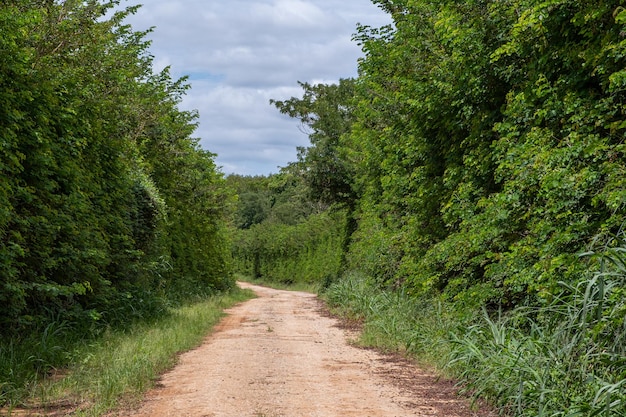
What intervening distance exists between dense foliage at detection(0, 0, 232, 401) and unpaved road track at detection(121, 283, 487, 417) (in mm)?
2007

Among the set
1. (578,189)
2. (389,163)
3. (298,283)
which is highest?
(389,163)

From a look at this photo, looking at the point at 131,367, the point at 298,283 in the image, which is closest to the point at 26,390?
the point at 131,367

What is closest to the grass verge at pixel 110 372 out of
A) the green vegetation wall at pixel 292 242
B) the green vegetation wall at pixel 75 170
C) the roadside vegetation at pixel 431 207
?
the roadside vegetation at pixel 431 207

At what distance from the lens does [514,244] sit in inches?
302

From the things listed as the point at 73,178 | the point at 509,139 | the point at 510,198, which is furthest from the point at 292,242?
the point at 510,198

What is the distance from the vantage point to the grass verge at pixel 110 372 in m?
6.54

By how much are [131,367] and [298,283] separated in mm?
35037

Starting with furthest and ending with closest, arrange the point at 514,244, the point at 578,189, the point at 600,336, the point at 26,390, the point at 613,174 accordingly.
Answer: the point at 514,244 < the point at 26,390 < the point at 578,189 < the point at 613,174 < the point at 600,336

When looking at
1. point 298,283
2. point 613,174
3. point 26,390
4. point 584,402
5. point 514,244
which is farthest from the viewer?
point 298,283

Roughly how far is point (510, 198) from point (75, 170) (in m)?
6.81

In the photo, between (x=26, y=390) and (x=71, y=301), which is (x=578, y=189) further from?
(x=71, y=301)

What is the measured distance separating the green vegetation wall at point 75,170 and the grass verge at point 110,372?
830mm

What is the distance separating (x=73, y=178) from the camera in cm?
997

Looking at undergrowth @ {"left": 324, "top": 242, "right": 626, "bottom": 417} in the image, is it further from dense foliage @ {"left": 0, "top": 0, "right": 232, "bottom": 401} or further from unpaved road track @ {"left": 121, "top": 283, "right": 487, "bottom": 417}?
dense foliage @ {"left": 0, "top": 0, "right": 232, "bottom": 401}
